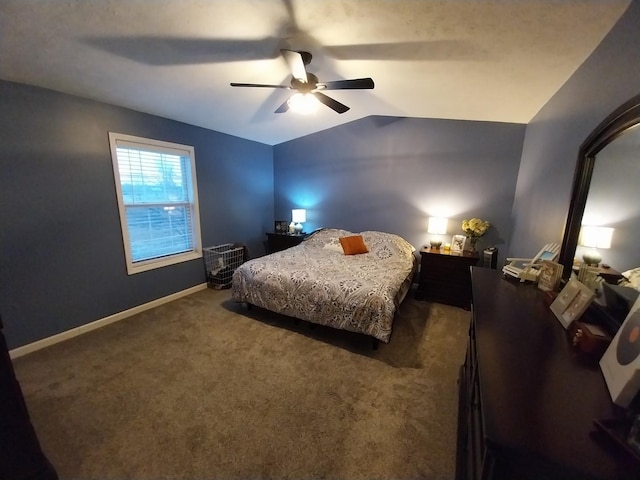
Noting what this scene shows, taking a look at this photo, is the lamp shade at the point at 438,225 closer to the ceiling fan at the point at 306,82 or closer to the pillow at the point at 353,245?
the pillow at the point at 353,245

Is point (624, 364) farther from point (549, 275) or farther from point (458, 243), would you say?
point (458, 243)

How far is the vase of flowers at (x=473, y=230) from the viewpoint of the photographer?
10.6 ft

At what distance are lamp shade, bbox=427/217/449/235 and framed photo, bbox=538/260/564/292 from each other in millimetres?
1883

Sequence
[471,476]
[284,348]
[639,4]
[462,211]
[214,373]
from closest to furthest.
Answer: [471,476] < [639,4] < [214,373] < [284,348] < [462,211]

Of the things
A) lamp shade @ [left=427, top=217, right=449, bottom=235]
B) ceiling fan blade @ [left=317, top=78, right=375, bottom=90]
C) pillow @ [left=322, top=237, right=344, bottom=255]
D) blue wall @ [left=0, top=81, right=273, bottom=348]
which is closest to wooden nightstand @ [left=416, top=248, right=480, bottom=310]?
lamp shade @ [left=427, top=217, right=449, bottom=235]

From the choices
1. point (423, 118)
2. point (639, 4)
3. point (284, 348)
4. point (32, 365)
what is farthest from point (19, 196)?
point (423, 118)

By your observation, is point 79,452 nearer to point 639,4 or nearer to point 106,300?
point 106,300

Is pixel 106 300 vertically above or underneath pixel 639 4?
underneath

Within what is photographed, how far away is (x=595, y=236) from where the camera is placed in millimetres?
1309

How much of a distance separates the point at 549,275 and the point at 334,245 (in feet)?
8.30

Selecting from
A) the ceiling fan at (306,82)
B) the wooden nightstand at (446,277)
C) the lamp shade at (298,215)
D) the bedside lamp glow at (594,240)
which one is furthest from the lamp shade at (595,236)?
the lamp shade at (298,215)

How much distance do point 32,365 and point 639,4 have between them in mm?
4521

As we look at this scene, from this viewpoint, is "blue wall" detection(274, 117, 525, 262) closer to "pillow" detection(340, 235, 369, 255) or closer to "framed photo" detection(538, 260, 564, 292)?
"pillow" detection(340, 235, 369, 255)

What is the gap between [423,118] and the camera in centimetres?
362
